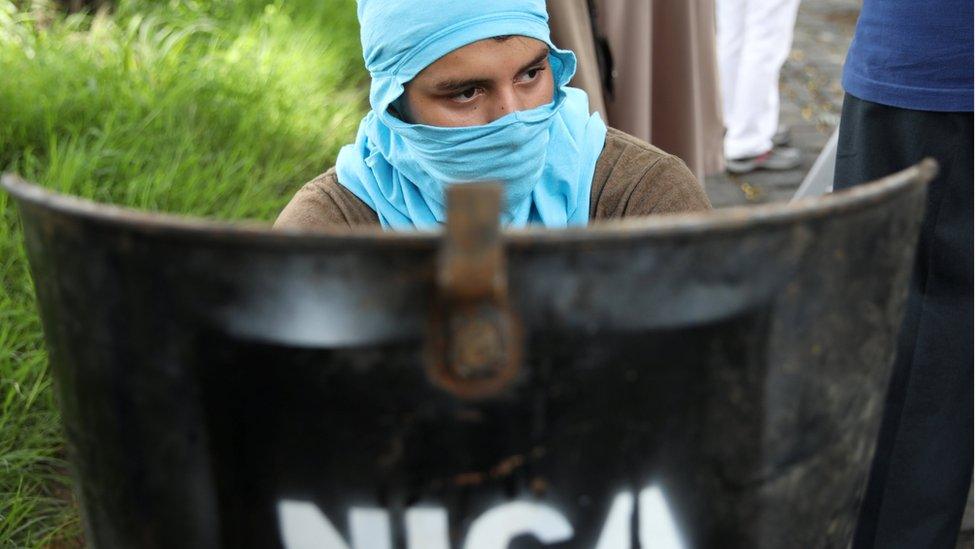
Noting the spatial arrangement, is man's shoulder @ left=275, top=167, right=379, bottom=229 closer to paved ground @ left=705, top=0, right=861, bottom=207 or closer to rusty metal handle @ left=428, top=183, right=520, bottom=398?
rusty metal handle @ left=428, top=183, right=520, bottom=398

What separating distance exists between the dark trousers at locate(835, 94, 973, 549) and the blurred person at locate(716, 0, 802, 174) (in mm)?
3434

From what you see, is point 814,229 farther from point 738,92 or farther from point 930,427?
point 738,92

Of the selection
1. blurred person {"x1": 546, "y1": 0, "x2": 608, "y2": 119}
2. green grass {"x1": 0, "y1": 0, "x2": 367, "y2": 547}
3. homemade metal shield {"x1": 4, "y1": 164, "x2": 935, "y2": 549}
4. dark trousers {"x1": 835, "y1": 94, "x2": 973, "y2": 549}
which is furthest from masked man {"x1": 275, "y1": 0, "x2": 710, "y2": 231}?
green grass {"x1": 0, "y1": 0, "x2": 367, "y2": 547}

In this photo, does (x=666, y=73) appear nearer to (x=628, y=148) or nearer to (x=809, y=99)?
(x=628, y=148)

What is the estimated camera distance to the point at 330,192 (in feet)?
6.47

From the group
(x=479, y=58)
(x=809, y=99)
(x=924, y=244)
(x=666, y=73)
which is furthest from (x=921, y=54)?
(x=809, y=99)

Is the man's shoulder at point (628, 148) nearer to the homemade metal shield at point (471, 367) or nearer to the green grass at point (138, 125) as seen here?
the homemade metal shield at point (471, 367)

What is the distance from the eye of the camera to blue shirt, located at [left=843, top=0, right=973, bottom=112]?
2.02 meters

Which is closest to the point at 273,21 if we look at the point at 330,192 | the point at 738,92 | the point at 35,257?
the point at 738,92

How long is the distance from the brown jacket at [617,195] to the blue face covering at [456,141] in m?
0.02

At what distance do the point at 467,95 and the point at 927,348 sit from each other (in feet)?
3.63

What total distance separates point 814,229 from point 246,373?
489mm

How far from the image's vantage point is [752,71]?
564 cm

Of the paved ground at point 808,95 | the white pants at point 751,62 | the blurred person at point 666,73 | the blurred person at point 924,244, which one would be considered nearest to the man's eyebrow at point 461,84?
the blurred person at point 924,244
